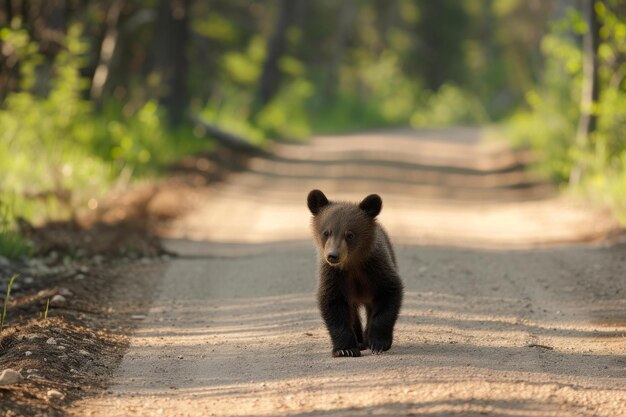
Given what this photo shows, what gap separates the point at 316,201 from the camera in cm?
796

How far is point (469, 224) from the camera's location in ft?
53.5

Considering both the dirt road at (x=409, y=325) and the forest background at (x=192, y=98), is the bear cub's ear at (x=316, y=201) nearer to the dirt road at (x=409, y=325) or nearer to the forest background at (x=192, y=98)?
the dirt road at (x=409, y=325)

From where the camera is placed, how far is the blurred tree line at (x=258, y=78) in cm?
1691

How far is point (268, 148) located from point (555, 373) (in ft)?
80.8

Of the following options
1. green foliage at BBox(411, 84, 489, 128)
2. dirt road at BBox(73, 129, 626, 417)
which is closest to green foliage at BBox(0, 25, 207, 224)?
dirt road at BBox(73, 129, 626, 417)

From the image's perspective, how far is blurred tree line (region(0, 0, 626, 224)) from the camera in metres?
16.9

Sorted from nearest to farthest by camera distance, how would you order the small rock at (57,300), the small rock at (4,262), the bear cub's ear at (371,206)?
1. the bear cub's ear at (371,206)
2. the small rock at (57,300)
3. the small rock at (4,262)

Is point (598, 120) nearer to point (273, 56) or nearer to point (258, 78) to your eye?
point (273, 56)

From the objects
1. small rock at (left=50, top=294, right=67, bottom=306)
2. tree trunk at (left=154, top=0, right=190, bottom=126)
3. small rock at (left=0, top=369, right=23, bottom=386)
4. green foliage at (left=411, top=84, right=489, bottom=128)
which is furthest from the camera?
green foliage at (left=411, top=84, right=489, bottom=128)

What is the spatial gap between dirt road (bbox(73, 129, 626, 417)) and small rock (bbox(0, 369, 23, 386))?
20.2 inches

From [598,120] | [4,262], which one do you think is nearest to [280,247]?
[4,262]

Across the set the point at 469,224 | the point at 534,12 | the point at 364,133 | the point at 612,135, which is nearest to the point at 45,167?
the point at 469,224

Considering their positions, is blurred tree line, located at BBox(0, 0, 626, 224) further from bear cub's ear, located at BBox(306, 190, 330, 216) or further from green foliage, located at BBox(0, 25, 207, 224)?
bear cub's ear, located at BBox(306, 190, 330, 216)

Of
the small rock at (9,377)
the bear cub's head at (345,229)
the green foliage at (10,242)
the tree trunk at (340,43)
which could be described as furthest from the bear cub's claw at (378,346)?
the tree trunk at (340,43)
